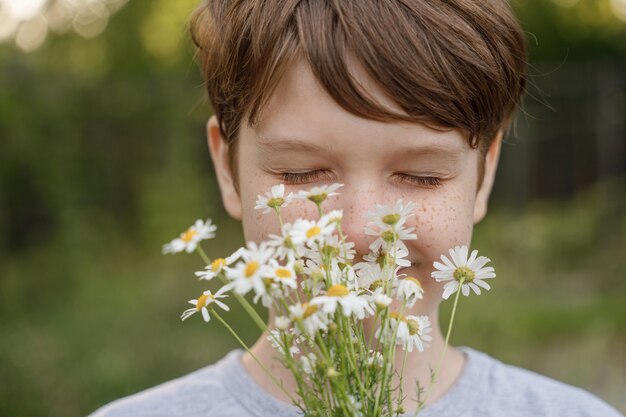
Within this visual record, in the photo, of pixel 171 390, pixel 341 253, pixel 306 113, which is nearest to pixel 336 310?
pixel 341 253

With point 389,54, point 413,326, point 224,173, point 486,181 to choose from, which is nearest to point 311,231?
point 413,326

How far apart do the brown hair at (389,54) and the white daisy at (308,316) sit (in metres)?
0.55

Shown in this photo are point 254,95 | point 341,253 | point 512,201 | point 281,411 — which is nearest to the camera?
point 341,253

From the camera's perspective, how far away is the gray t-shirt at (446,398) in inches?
77.5

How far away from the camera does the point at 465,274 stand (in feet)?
4.53

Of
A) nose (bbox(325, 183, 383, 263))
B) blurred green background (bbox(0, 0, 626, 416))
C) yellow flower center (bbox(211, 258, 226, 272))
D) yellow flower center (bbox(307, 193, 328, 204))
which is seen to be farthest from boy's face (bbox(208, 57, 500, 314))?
blurred green background (bbox(0, 0, 626, 416))

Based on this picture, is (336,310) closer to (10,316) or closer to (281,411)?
(281,411)

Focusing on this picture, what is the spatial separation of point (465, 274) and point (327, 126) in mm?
432

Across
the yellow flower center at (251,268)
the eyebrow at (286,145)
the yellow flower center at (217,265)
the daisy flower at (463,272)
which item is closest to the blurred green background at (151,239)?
the eyebrow at (286,145)

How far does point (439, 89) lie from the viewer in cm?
169

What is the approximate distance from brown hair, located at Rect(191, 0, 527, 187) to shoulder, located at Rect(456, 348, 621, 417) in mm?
558

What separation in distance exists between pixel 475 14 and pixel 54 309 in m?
5.97

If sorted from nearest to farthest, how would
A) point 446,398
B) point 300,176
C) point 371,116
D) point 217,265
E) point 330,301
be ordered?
1. point 330,301
2. point 217,265
3. point 371,116
4. point 300,176
5. point 446,398

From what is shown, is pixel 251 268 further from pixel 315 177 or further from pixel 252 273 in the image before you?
pixel 315 177
